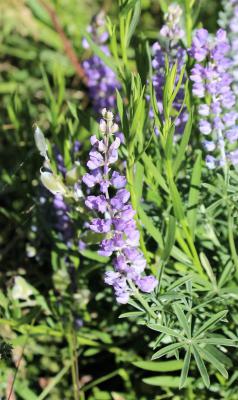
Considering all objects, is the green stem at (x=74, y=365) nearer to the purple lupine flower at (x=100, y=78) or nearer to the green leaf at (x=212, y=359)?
the green leaf at (x=212, y=359)

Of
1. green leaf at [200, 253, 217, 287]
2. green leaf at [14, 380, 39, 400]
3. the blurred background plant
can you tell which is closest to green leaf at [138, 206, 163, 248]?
the blurred background plant

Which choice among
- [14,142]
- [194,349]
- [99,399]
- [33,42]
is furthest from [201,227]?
[33,42]

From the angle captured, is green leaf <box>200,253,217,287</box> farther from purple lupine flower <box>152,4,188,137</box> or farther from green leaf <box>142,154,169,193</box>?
purple lupine flower <box>152,4,188,137</box>

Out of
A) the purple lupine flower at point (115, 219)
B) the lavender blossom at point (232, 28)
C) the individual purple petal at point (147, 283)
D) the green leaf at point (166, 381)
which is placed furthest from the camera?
the lavender blossom at point (232, 28)

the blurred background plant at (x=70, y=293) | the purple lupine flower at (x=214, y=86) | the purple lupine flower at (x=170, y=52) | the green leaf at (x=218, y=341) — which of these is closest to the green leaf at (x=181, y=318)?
the green leaf at (x=218, y=341)

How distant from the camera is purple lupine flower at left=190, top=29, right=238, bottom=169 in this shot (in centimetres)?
162

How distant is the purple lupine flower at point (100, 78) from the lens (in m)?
2.38

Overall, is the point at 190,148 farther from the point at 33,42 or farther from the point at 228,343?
the point at 33,42

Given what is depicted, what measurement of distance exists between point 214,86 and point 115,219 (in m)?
0.52

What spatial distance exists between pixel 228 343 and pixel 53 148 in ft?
2.93

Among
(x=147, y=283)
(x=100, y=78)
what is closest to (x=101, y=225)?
(x=147, y=283)

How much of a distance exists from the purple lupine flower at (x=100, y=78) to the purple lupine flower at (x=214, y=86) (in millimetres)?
695

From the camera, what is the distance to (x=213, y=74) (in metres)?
1.62

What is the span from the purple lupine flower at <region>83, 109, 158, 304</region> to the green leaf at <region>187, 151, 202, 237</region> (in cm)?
31
